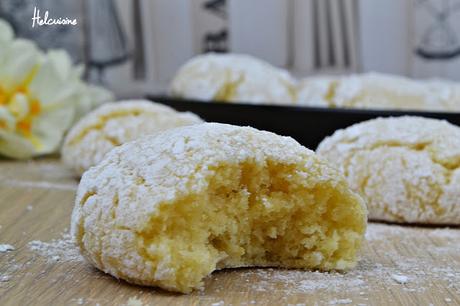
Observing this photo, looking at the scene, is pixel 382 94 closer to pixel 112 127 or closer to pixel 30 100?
pixel 112 127

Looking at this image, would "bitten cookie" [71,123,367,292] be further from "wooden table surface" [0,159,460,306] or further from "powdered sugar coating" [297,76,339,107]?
"powdered sugar coating" [297,76,339,107]

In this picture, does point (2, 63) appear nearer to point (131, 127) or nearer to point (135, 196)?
point (131, 127)

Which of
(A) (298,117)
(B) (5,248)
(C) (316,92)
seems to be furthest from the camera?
(C) (316,92)

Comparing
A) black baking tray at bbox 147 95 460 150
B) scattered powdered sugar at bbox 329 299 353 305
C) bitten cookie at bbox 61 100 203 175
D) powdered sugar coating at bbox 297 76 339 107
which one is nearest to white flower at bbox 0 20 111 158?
bitten cookie at bbox 61 100 203 175

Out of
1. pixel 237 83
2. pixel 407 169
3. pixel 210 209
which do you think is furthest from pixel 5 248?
pixel 237 83

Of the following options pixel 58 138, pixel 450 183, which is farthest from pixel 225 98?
pixel 450 183

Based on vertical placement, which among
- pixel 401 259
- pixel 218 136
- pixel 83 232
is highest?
pixel 218 136

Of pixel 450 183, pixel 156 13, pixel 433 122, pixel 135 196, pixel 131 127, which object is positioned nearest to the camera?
pixel 135 196
